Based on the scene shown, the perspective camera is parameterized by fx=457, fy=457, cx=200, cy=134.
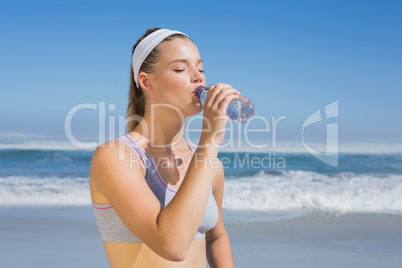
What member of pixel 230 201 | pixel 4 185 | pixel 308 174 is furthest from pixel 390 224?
pixel 4 185

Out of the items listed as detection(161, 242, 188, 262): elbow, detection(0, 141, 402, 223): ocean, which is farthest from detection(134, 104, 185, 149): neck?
detection(0, 141, 402, 223): ocean

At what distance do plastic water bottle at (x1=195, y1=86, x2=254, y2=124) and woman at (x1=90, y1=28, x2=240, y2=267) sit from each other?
0.04 metres

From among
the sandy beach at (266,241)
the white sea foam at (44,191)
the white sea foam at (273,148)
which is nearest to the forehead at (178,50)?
the sandy beach at (266,241)

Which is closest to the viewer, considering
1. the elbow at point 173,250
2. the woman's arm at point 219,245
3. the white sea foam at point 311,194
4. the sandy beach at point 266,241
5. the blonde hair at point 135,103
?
Result: the elbow at point 173,250

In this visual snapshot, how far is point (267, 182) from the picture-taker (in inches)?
480

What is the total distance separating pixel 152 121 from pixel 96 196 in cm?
39

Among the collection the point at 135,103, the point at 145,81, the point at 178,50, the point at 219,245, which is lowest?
the point at 219,245

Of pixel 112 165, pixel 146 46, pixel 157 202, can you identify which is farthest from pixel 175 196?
pixel 146 46

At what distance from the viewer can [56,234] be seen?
5938mm

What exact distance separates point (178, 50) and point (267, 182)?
35.2ft

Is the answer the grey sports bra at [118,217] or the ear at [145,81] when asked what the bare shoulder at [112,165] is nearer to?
the grey sports bra at [118,217]

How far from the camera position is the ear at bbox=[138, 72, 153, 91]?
1823 millimetres

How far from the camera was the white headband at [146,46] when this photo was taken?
1817mm

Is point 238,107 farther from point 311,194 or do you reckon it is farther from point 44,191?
point 44,191
